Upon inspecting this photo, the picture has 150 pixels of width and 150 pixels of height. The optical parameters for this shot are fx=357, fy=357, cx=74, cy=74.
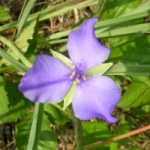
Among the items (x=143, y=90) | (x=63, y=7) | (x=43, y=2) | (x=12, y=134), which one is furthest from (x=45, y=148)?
(x=43, y=2)

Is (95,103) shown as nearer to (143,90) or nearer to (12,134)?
(143,90)

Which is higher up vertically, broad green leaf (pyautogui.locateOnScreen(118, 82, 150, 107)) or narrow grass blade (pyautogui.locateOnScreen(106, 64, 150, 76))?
broad green leaf (pyautogui.locateOnScreen(118, 82, 150, 107))

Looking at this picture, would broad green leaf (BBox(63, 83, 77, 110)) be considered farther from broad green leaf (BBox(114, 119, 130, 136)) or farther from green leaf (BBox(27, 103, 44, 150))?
broad green leaf (BBox(114, 119, 130, 136))

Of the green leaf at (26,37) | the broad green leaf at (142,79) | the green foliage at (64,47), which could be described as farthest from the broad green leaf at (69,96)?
the green leaf at (26,37)

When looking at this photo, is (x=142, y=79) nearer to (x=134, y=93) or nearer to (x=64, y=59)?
(x=134, y=93)

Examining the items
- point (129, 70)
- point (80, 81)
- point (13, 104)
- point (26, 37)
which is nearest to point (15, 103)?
point (13, 104)

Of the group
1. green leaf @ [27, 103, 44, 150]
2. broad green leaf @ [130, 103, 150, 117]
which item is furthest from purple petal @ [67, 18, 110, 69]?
broad green leaf @ [130, 103, 150, 117]
